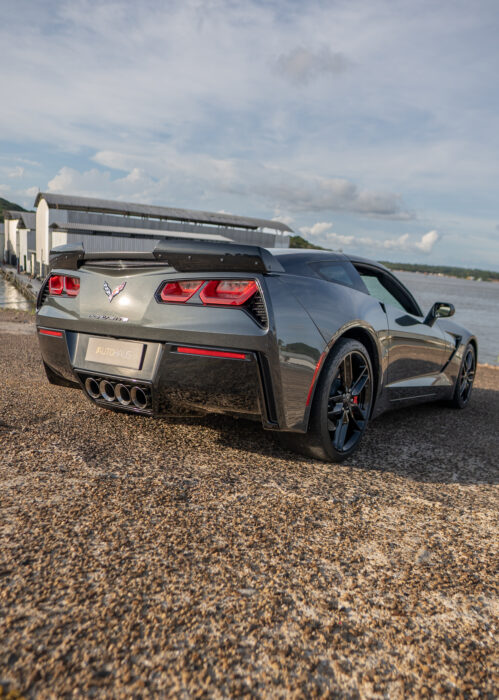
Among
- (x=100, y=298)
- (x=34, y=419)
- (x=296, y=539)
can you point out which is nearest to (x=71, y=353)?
(x=100, y=298)

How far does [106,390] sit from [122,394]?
0.12 m

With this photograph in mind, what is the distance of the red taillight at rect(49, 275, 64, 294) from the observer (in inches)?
128

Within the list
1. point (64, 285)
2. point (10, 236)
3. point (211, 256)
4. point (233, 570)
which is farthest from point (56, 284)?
point (10, 236)

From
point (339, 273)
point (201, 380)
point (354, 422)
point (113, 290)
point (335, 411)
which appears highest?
point (339, 273)

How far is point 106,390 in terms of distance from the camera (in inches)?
116

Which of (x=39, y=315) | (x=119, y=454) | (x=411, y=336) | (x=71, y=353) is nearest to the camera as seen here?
(x=119, y=454)

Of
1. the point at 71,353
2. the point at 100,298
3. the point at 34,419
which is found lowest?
the point at 34,419

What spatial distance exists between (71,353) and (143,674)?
2079mm

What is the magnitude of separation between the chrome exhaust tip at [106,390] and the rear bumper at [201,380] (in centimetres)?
5

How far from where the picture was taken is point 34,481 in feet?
7.91

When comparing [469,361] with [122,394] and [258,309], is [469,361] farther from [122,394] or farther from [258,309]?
[122,394]

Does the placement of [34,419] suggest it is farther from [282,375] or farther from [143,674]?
[143,674]

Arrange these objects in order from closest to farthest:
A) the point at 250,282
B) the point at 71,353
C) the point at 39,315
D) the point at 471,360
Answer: the point at 250,282 < the point at 71,353 < the point at 39,315 < the point at 471,360

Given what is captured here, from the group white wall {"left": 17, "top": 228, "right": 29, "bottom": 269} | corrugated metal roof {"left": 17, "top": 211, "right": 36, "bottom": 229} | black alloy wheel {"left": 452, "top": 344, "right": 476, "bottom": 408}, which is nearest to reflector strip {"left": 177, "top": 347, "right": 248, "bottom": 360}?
black alloy wheel {"left": 452, "top": 344, "right": 476, "bottom": 408}
